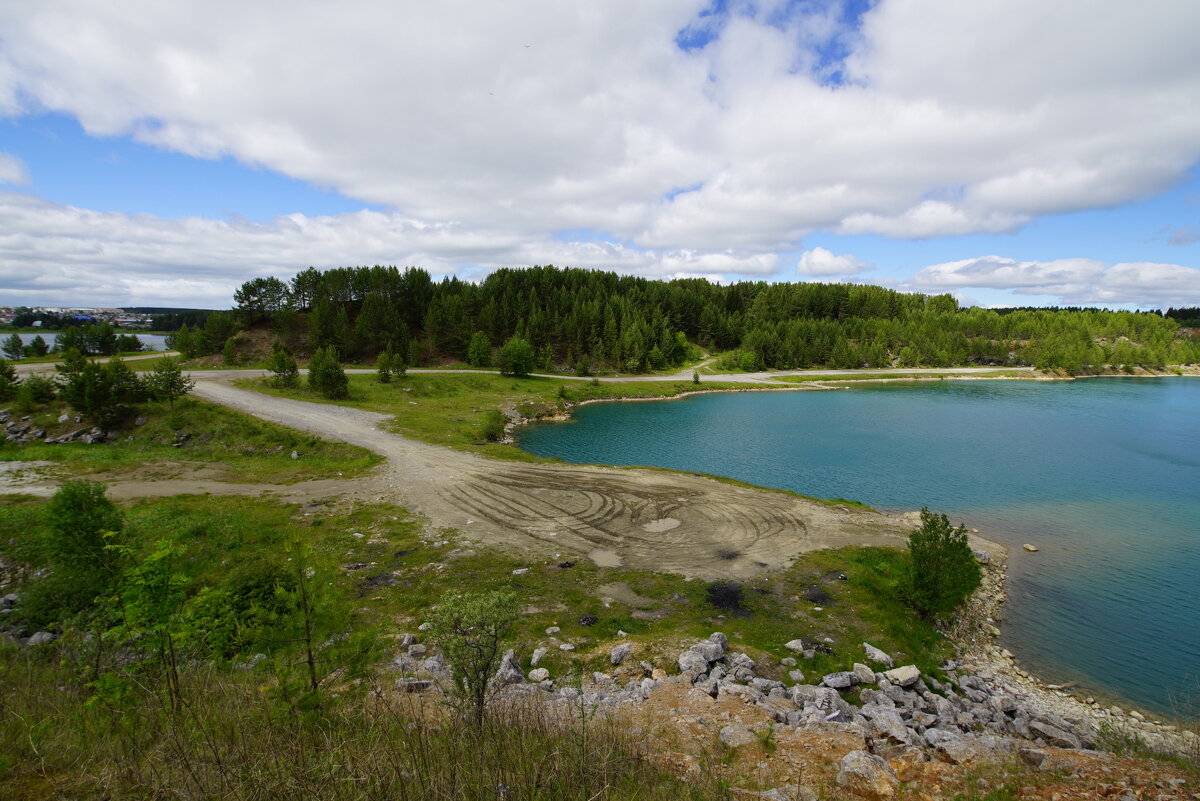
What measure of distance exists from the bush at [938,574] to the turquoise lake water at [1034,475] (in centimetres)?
291

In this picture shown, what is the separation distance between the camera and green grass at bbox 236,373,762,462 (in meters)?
42.1

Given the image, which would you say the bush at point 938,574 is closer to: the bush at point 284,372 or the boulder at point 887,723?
the boulder at point 887,723

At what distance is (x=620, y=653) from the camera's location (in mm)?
13680

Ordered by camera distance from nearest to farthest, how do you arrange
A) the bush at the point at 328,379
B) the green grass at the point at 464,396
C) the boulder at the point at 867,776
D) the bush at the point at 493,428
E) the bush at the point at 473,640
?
the bush at the point at 473,640 → the boulder at the point at 867,776 → the green grass at the point at 464,396 → the bush at the point at 493,428 → the bush at the point at 328,379

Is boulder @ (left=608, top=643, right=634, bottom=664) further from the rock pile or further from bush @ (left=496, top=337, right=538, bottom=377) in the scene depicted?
bush @ (left=496, top=337, right=538, bottom=377)

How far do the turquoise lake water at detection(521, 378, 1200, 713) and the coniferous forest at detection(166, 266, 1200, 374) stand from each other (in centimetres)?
2967

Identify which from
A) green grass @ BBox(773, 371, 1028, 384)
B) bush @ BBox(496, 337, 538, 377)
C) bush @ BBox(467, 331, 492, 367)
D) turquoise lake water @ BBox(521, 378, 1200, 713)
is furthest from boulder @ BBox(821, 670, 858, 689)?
green grass @ BBox(773, 371, 1028, 384)

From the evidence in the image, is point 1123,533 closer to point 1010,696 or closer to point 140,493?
point 1010,696

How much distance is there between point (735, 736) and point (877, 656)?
6935 mm

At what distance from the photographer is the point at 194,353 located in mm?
72688

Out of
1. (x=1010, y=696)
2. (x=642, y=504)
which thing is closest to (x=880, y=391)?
(x=642, y=504)

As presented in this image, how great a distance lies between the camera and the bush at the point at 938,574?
56.4 ft

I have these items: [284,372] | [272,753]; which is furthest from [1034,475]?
[284,372]

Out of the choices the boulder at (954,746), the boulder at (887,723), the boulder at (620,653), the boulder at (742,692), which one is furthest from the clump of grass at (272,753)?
the boulder at (620,653)
